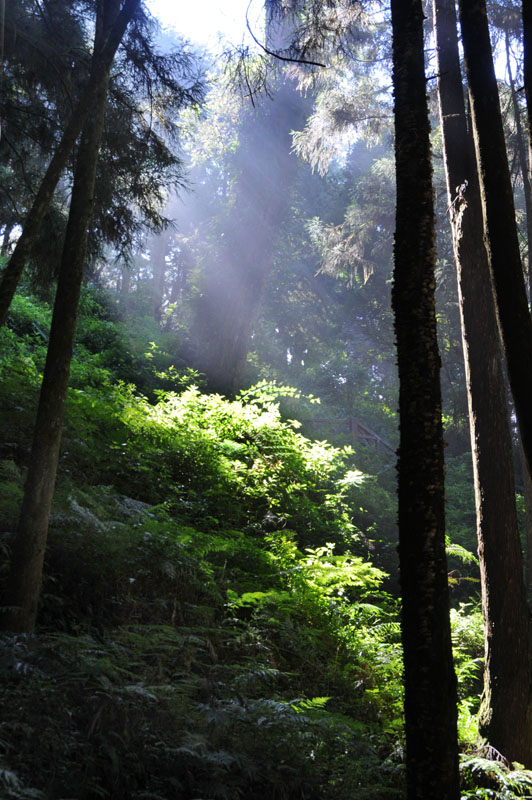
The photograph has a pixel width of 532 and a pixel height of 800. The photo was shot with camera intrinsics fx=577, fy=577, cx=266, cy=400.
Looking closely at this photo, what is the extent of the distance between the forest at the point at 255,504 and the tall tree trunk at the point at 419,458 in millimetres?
12

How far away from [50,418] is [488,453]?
430cm

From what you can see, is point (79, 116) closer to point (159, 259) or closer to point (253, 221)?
point (253, 221)

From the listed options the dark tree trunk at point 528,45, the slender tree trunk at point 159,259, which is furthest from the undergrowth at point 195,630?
the slender tree trunk at point 159,259

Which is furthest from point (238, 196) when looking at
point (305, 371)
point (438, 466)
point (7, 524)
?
point (438, 466)

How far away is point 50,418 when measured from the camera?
466 centimetres

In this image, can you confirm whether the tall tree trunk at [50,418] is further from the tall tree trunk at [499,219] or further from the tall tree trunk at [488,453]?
the tall tree trunk at [488,453]

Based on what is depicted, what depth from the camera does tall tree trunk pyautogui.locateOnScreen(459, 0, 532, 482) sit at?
4.26 m

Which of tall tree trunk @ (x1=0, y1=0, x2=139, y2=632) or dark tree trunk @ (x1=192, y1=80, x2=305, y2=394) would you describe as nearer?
tall tree trunk @ (x1=0, y1=0, x2=139, y2=632)

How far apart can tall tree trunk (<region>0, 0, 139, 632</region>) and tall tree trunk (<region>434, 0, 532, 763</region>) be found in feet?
13.2

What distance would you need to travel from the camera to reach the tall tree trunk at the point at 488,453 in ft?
17.2

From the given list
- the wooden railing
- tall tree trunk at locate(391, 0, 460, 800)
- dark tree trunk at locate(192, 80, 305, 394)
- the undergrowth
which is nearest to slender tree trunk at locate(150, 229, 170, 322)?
dark tree trunk at locate(192, 80, 305, 394)

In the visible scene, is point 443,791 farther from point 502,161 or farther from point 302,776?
point 502,161

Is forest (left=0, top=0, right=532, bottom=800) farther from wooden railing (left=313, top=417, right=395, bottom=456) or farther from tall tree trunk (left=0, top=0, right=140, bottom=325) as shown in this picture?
wooden railing (left=313, top=417, right=395, bottom=456)

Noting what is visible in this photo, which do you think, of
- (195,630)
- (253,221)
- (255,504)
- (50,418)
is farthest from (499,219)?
(253,221)
